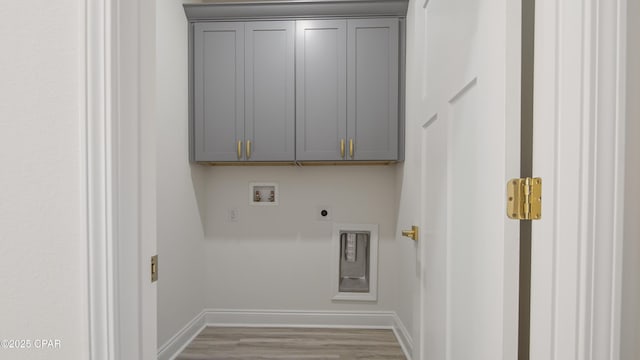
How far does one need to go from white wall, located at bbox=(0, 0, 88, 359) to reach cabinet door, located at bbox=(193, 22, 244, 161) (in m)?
1.80

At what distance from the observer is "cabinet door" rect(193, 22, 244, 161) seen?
8.16ft

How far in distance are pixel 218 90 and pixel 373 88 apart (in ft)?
3.70

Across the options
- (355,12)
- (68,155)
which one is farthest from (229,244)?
(68,155)

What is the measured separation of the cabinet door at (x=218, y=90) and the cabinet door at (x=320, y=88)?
17.1 inches

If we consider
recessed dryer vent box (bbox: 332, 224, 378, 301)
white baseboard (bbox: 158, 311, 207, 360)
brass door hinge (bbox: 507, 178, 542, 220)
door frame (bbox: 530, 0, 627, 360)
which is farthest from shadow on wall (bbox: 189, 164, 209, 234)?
door frame (bbox: 530, 0, 627, 360)

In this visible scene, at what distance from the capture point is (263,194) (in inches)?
111

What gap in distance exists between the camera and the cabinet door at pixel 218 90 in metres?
2.49

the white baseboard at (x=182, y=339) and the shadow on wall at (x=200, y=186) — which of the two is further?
the shadow on wall at (x=200, y=186)

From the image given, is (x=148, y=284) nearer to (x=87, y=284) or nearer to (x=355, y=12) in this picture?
(x=87, y=284)

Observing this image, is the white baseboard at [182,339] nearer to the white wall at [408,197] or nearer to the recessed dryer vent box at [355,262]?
the recessed dryer vent box at [355,262]

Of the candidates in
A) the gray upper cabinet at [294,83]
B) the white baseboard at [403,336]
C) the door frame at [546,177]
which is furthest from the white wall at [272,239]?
the door frame at [546,177]
